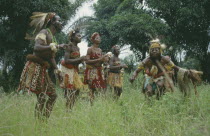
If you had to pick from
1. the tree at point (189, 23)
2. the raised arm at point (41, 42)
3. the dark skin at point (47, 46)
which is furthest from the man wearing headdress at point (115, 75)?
the tree at point (189, 23)

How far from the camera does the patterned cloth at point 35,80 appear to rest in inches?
154

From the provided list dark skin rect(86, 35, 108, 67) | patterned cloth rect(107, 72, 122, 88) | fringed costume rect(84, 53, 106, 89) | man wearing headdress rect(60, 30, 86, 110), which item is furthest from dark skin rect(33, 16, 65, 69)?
patterned cloth rect(107, 72, 122, 88)

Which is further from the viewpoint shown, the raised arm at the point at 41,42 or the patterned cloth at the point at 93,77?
the patterned cloth at the point at 93,77

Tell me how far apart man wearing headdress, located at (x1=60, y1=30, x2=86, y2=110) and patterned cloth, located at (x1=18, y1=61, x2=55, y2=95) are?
3.04ft

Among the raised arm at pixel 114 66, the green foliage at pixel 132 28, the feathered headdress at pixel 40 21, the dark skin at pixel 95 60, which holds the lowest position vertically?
the raised arm at pixel 114 66

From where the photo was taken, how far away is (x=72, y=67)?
5.18m

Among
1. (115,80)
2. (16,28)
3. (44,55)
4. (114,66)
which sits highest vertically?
(16,28)

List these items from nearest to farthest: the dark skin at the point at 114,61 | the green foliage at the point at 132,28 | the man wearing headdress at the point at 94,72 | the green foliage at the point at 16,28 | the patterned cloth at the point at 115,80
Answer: the man wearing headdress at the point at 94,72
the patterned cloth at the point at 115,80
the dark skin at the point at 114,61
the green foliage at the point at 16,28
the green foliage at the point at 132,28

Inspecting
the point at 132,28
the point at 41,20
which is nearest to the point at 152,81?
the point at 41,20

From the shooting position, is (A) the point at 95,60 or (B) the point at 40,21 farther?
(A) the point at 95,60

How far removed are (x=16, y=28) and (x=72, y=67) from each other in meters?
7.96

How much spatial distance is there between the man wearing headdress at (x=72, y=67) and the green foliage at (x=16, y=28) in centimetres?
624

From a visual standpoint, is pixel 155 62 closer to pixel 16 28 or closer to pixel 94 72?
pixel 94 72

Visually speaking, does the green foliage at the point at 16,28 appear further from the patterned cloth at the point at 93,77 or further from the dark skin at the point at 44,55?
the dark skin at the point at 44,55
